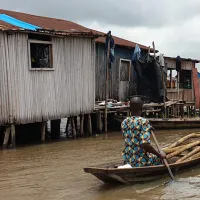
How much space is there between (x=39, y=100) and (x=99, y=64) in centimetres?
521

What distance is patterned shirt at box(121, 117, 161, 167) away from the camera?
6281 mm

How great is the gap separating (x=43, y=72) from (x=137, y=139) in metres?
6.57

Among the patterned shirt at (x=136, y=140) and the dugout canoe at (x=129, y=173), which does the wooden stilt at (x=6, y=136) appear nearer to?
the dugout canoe at (x=129, y=173)

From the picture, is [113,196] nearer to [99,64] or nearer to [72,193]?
[72,193]

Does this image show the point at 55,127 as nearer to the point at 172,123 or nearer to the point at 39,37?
the point at 39,37

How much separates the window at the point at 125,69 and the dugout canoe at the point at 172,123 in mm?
2779

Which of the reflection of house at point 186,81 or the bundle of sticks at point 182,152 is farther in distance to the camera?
the reflection of house at point 186,81

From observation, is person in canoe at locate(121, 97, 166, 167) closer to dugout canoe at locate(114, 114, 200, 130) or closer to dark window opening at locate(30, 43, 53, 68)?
dark window opening at locate(30, 43, 53, 68)

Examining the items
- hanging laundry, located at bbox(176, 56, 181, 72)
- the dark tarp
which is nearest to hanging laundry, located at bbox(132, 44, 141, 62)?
the dark tarp

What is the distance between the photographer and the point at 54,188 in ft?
22.6

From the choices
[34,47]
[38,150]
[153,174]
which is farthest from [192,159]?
[34,47]

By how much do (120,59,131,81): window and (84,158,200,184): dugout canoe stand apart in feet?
37.0

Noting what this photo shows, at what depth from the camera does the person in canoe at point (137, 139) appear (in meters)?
6.28

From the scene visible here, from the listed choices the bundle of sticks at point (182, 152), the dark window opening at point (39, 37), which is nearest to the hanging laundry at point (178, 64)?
the dark window opening at point (39, 37)
